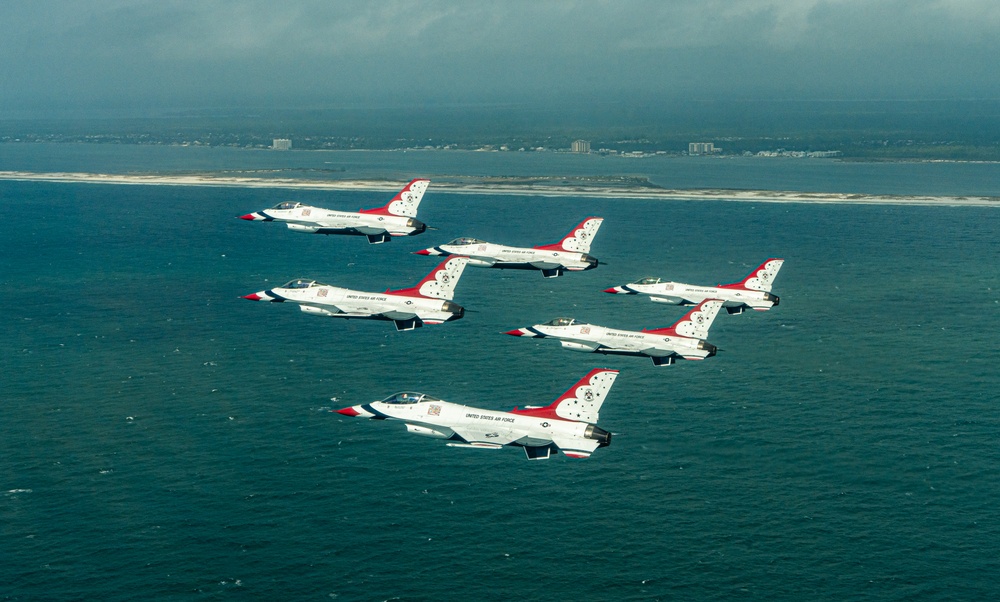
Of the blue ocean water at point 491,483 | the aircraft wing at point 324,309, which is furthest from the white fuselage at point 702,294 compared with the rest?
the aircraft wing at point 324,309

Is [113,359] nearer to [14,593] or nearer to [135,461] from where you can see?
[135,461]

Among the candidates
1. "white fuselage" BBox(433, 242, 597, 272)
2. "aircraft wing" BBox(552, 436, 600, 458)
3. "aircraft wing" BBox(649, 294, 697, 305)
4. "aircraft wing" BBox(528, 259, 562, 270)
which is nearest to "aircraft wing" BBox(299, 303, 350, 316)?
"white fuselage" BBox(433, 242, 597, 272)

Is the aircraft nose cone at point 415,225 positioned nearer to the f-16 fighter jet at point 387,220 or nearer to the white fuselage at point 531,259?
the f-16 fighter jet at point 387,220

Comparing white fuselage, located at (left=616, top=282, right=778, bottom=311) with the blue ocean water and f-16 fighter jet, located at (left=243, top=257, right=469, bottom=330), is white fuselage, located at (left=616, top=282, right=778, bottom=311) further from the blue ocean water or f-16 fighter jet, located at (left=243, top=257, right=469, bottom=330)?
f-16 fighter jet, located at (left=243, top=257, right=469, bottom=330)

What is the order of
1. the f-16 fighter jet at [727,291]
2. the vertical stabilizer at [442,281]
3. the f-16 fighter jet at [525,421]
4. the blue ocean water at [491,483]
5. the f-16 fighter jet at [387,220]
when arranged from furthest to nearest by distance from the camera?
the f-16 fighter jet at [727,291] → the f-16 fighter jet at [387,220] → the vertical stabilizer at [442,281] → the f-16 fighter jet at [525,421] → the blue ocean water at [491,483]

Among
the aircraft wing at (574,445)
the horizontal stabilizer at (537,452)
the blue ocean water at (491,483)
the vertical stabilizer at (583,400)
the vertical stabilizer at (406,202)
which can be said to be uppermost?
the vertical stabilizer at (406,202)

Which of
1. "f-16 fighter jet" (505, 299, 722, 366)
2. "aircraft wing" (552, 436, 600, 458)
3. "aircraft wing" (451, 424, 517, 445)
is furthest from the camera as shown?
"f-16 fighter jet" (505, 299, 722, 366)

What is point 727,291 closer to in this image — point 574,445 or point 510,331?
point 510,331
